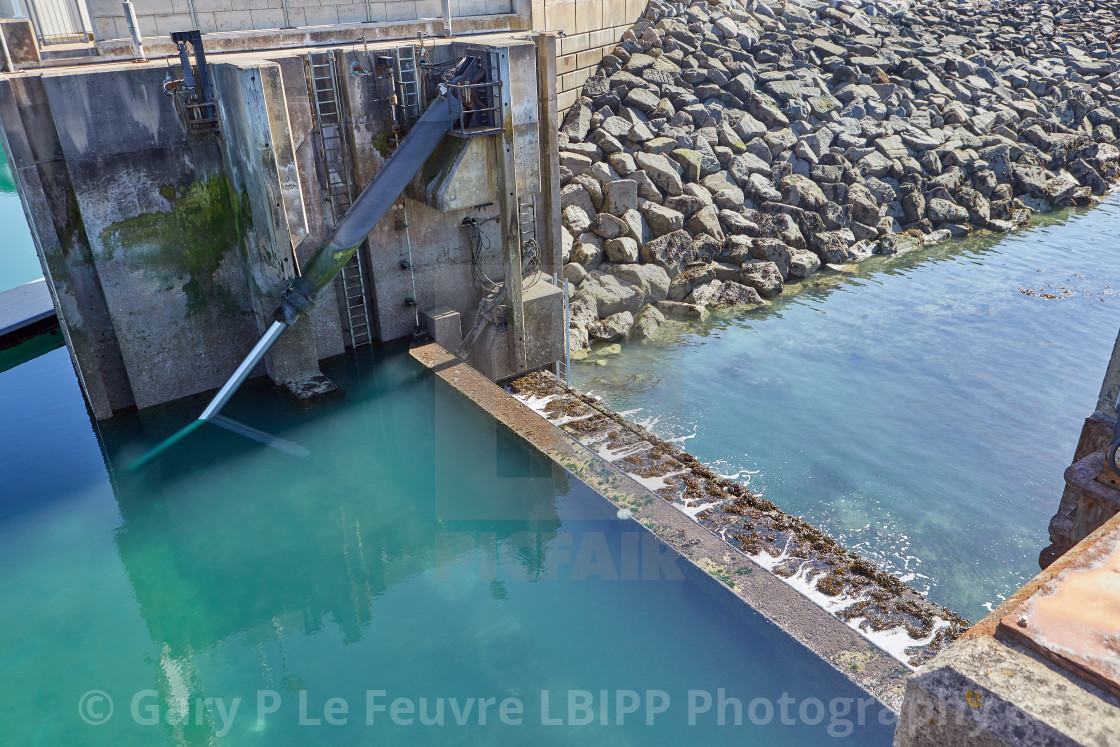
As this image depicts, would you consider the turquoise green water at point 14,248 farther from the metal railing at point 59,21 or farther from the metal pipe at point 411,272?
the metal pipe at point 411,272

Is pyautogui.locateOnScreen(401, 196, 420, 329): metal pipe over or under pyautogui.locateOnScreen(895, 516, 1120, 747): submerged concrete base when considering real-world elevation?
under

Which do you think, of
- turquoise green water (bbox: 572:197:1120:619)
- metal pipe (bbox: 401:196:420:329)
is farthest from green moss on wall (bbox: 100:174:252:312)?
turquoise green water (bbox: 572:197:1120:619)

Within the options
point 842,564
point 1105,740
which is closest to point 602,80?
point 842,564

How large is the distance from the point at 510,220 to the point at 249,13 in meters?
4.09

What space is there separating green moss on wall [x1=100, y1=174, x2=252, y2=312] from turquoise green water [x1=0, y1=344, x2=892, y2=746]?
1651 mm

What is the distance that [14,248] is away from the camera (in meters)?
17.2

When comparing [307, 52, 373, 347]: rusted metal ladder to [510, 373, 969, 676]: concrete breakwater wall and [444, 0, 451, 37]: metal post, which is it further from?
[510, 373, 969, 676]: concrete breakwater wall

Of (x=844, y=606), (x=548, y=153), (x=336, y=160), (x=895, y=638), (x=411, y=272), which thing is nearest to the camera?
(x=895, y=638)

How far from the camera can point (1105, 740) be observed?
259 cm

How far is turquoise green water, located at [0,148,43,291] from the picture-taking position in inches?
613

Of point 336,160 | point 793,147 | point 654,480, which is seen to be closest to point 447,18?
point 336,160

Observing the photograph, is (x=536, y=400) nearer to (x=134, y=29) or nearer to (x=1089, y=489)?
(x=134, y=29)

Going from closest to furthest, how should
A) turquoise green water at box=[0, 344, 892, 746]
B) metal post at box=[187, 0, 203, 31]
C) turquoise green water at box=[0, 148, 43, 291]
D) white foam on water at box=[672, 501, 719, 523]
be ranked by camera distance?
turquoise green water at box=[0, 344, 892, 746] → white foam on water at box=[672, 501, 719, 523] → metal post at box=[187, 0, 203, 31] → turquoise green water at box=[0, 148, 43, 291]

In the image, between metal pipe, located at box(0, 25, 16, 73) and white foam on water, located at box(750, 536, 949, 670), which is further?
metal pipe, located at box(0, 25, 16, 73)
